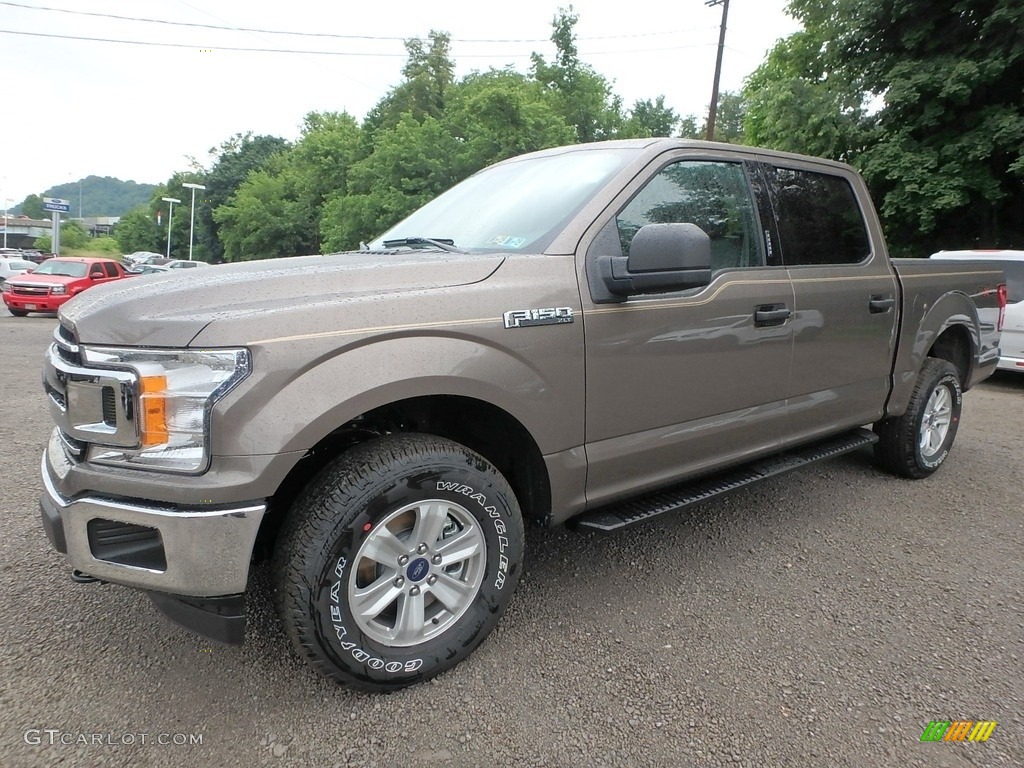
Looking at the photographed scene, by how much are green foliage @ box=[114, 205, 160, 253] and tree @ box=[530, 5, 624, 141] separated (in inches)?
2351

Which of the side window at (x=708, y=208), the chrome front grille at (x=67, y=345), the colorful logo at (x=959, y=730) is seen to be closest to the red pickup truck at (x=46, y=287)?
the chrome front grille at (x=67, y=345)

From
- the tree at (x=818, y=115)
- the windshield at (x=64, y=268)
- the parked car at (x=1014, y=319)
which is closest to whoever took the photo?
the parked car at (x=1014, y=319)

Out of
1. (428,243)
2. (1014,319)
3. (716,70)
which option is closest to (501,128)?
(716,70)

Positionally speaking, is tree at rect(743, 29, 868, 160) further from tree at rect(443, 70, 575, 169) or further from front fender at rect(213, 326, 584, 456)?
front fender at rect(213, 326, 584, 456)

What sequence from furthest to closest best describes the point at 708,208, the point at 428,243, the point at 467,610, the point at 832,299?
the point at 832,299 → the point at 708,208 → the point at 428,243 → the point at 467,610

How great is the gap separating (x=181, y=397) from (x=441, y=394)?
75 centimetres

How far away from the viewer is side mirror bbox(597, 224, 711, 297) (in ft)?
7.63

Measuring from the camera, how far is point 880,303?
3752mm

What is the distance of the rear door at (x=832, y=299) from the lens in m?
3.37

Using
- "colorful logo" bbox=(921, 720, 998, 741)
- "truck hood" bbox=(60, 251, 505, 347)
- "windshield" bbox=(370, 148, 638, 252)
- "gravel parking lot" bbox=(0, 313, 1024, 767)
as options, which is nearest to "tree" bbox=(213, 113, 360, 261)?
"windshield" bbox=(370, 148, 638, 252)

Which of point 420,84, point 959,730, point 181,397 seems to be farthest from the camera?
point 420,84

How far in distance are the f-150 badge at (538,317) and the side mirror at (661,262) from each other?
22 centimetres

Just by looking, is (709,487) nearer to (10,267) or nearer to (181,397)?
(181,397)

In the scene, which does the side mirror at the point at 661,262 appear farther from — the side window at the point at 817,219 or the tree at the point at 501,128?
the tree at the point at 501,128
